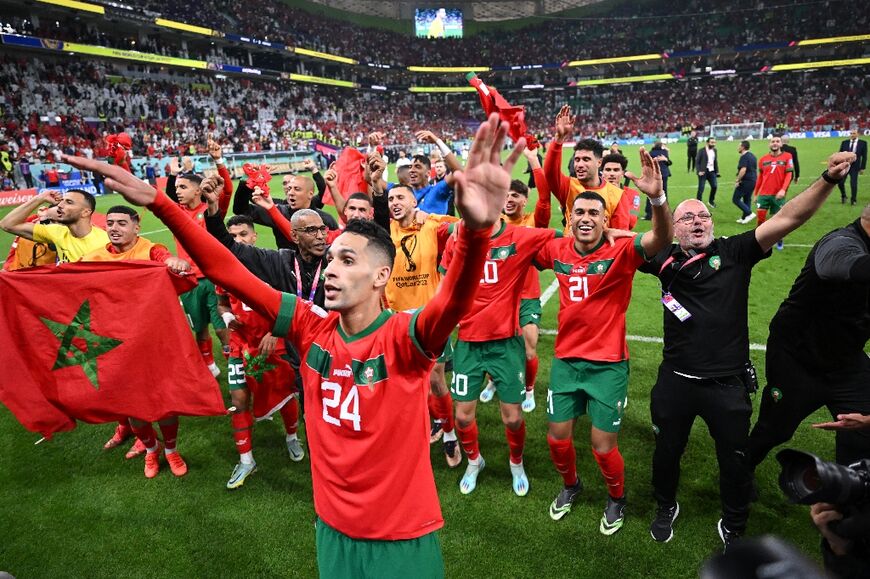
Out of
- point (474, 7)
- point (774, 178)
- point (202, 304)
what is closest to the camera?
point (202, 304)

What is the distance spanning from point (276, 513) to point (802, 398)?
416cm

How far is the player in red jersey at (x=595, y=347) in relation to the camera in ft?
12.7

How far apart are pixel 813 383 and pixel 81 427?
729 cm

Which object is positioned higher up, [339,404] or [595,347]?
[339,404]

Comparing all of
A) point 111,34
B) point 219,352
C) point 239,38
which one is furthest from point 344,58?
point 219,352

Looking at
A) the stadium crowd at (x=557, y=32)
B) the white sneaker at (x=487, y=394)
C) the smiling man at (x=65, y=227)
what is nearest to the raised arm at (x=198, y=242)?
the smiling man at (x=65, y=227)

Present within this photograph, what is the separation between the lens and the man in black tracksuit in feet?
9.96

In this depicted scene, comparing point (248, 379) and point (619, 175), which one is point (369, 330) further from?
point (619, 175)

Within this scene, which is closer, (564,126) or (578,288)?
(578,288)

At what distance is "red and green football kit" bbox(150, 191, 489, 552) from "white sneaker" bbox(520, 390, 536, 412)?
364 cm

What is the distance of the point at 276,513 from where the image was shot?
4383 mm

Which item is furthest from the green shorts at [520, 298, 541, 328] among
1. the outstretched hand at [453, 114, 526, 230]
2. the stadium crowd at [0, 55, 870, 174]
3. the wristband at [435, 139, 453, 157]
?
the stadium crowd at [0, 55, 870, 174]

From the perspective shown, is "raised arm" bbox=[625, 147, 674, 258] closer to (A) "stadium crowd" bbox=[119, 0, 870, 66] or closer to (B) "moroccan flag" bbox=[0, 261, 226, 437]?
(B) "moroccan flag" bbox=[0, 261, 226, 437]

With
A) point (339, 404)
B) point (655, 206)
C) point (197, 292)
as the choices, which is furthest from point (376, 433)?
point (197, 292)
